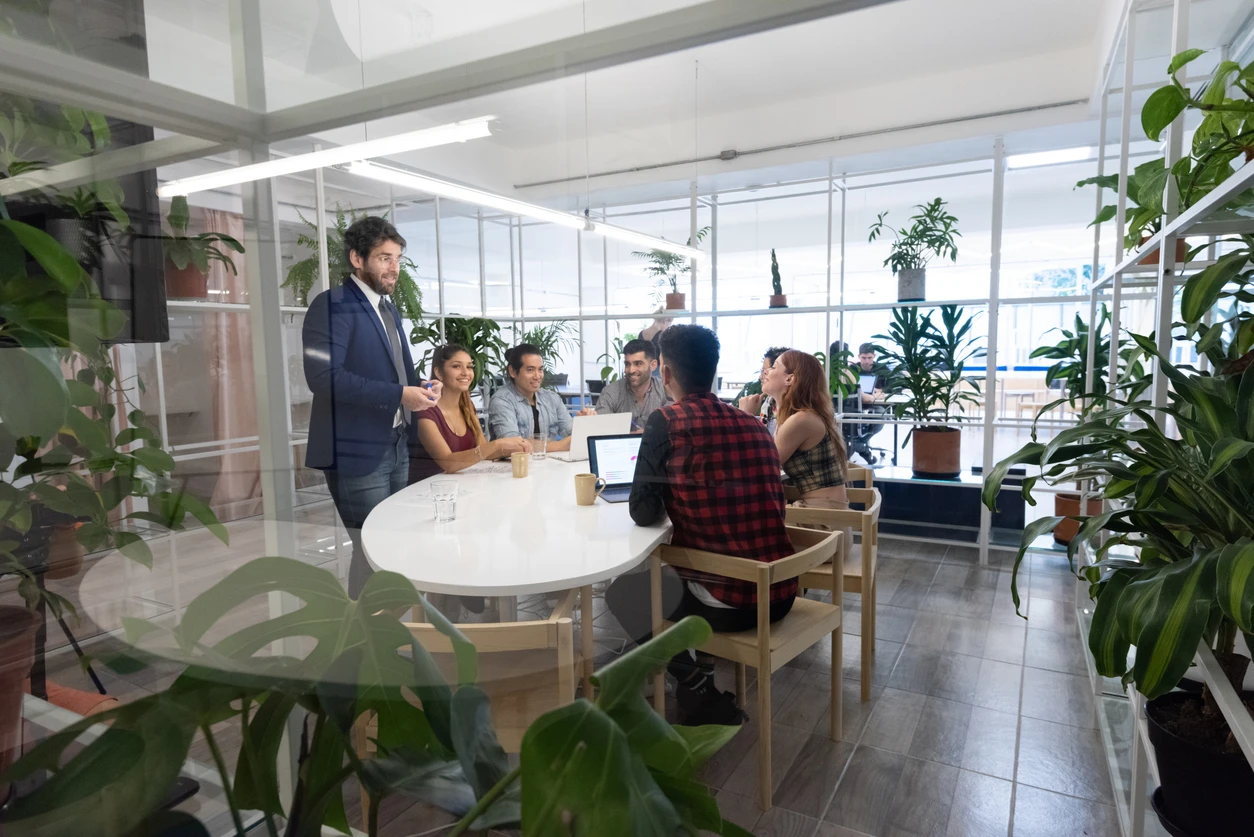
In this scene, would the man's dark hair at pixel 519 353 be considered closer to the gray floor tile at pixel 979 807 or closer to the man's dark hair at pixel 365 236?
the man's dark hair at pixel 365 236

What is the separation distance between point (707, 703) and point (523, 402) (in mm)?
1443

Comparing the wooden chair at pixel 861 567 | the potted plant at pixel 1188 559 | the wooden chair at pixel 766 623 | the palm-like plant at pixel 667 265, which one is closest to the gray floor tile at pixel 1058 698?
the wooden chair at pixel 861 567

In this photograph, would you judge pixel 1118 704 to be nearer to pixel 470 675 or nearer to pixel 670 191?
pixel 470 675

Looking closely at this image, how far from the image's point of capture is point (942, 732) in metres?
2.29

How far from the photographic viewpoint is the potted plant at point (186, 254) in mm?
563

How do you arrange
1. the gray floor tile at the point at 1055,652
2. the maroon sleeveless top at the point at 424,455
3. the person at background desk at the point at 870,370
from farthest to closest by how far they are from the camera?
the person at background desk at the point at 870,370, the gray floor tile at the point at 1055,652, the maroon sleeveless top at the point at 424,455

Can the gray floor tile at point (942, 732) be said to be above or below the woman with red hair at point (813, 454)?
below

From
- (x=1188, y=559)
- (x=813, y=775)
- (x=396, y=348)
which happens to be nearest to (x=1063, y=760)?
(x=813, y=775)

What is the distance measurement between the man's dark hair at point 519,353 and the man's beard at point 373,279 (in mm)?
312

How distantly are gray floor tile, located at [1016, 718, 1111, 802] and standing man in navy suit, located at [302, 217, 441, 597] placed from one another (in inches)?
85.7

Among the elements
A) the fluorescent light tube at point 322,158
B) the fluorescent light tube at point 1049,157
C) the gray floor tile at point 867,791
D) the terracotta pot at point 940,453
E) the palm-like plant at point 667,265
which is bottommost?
the gray floor tile at point 867,791

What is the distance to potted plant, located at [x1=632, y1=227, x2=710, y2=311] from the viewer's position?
4.32 meters

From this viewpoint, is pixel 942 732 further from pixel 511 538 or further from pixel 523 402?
pixel 523 402

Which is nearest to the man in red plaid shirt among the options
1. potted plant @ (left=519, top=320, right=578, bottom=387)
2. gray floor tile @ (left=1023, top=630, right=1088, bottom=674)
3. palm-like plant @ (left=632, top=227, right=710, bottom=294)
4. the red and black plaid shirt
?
the red and black plaid shirt
